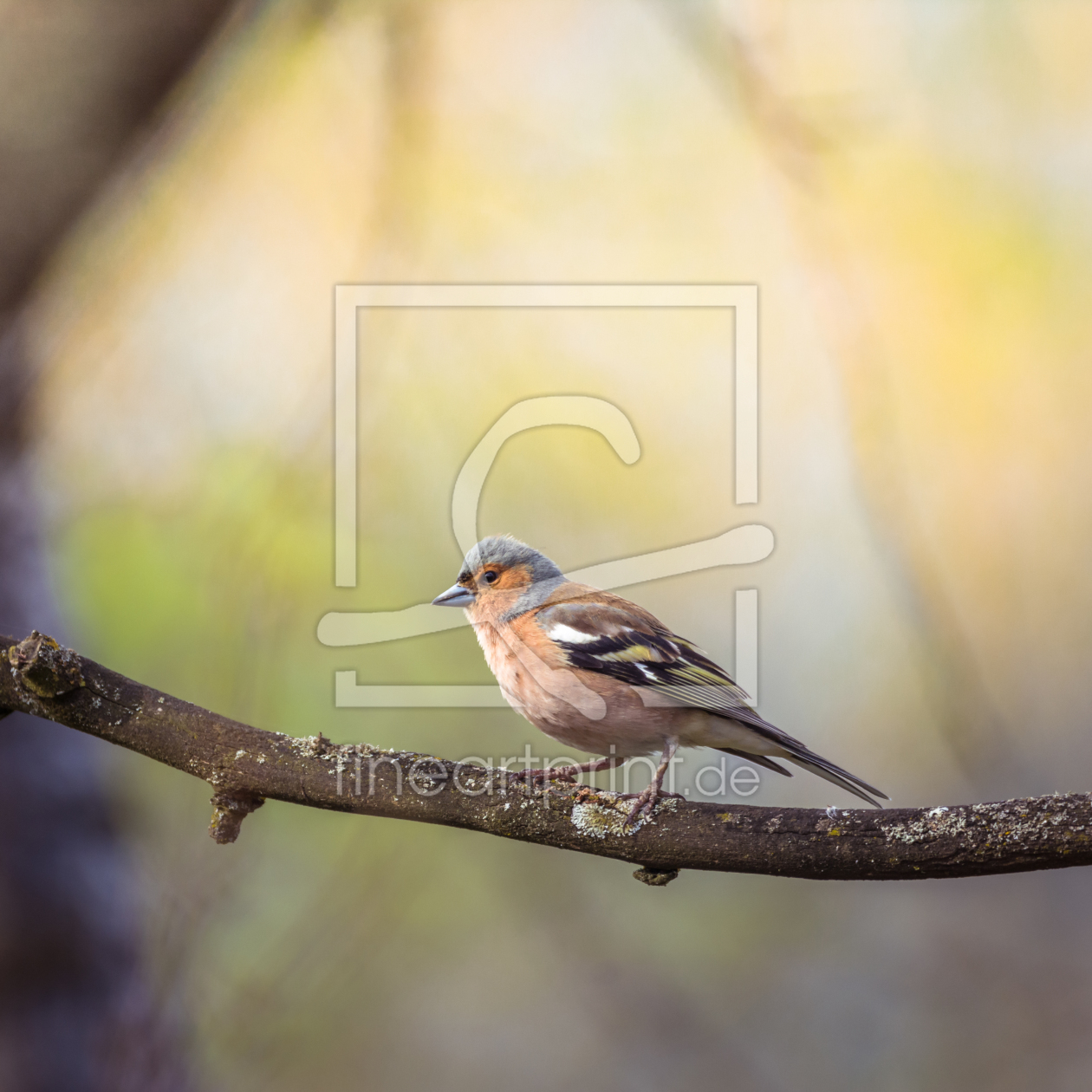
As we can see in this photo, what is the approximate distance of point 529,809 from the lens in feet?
6.55

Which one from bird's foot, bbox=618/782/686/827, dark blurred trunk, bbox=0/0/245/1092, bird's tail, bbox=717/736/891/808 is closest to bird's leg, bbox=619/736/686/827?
bird's foot, bbox=618/782/686/827

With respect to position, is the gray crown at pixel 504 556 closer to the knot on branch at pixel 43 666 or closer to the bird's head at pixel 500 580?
the bird's head at pixel 500 580

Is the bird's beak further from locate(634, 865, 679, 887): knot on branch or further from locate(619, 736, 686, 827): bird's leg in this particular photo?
locate(634, 865, 679, 887): knot on branch

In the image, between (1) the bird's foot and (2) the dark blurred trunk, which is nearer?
(1) the bird's foot

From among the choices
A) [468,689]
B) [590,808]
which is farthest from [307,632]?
[590,808]

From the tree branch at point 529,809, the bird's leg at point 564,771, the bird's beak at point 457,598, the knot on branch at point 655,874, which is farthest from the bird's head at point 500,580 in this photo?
the knot on branch at point 655,874

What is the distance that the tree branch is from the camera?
1736 mm

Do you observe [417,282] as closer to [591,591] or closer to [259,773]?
[591,591]

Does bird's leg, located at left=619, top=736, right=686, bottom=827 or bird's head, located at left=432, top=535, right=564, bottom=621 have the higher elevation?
bird's head, located at left=432, top=535, right=564, bottom=621

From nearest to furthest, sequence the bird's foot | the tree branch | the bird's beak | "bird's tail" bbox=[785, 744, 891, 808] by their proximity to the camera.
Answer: the tree branch < the bird's foot < "bird's tail" bbox=[785, 744, 891, 808] < the bird's beak

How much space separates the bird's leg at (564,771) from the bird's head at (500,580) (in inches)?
17.6

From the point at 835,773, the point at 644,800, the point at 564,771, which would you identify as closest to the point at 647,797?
the point at 644,800

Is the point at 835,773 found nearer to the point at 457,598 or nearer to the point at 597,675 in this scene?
the point at 597,675

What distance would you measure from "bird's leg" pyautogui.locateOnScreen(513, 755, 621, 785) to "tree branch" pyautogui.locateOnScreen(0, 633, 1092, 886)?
13 centimetres
